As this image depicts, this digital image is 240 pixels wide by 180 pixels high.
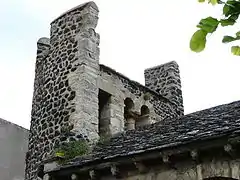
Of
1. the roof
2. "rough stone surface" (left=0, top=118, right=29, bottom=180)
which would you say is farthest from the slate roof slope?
"rough stone surface" (left=0, top=118, right=29, bottom=180)

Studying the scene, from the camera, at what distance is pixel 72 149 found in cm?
1031

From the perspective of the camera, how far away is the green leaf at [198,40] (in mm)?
2420

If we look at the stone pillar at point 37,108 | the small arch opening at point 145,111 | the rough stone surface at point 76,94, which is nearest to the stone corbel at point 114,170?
the rough stone surface at point 76,94

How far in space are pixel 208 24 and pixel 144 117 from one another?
11033mm

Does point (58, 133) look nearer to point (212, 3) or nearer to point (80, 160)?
point (80, 160)

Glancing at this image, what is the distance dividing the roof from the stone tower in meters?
0.95

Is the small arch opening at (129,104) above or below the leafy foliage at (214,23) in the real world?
above

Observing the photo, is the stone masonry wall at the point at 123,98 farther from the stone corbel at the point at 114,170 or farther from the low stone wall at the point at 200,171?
the low stone wall at the point at 200,171

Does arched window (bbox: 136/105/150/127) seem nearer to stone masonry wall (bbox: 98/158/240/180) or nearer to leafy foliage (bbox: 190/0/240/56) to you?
stone masonry wall (bbox: 98/158/240/180)

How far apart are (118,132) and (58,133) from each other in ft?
4.83

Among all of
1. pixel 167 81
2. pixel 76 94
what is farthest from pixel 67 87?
pixel 167 81

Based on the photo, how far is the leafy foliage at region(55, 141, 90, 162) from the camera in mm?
10133

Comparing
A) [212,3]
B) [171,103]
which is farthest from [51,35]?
[212,3]

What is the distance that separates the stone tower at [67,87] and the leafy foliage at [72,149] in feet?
0.54
